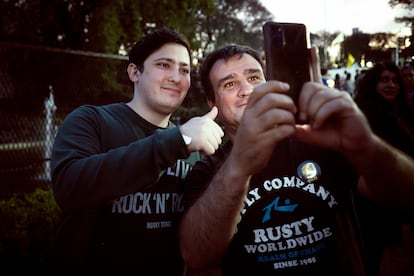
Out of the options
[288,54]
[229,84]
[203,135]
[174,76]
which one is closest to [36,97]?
[174,76]

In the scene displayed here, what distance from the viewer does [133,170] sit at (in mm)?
1506

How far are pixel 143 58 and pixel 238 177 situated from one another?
158cm

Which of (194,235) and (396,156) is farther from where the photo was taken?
(194,235)

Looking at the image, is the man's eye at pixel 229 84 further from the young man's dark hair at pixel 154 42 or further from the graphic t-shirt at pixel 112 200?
the graphic t-shirt at pixel 112 200

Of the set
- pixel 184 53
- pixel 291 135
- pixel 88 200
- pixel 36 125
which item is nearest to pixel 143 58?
pixel 184 53

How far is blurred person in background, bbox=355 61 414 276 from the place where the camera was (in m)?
3.40

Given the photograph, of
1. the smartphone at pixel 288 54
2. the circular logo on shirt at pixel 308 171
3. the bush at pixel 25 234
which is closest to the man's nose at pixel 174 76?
Result: the circular logo on shirt at pixel 308 171

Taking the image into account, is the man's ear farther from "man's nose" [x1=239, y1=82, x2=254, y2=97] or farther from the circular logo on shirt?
the circular logo on shirt

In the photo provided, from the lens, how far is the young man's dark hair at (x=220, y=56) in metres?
2.53

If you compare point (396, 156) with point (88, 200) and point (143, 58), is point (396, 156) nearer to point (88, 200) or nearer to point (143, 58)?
point (88, 200)

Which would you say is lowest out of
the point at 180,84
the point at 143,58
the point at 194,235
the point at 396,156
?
the point at 194,235

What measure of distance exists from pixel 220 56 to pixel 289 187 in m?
1.20

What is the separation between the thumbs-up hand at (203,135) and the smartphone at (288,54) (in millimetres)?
438

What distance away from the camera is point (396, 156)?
1.26 meters
